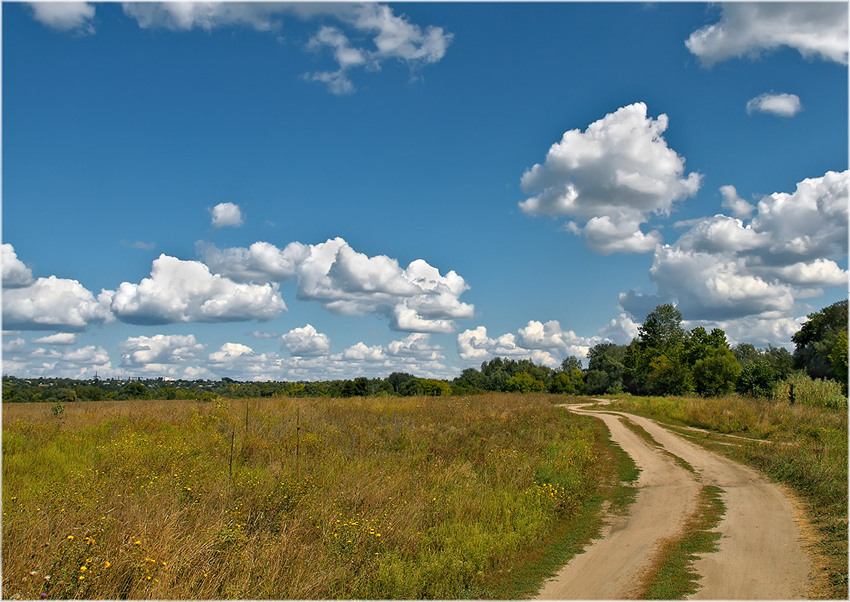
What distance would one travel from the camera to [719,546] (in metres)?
10.2

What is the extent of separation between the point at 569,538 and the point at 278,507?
5.99m

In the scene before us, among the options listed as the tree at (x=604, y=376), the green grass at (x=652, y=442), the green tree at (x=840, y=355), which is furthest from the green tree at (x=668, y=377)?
the green grass at (x=652, y=442)

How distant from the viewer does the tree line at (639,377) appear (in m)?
33.4

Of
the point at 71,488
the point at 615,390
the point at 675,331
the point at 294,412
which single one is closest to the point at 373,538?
the point at 71,488

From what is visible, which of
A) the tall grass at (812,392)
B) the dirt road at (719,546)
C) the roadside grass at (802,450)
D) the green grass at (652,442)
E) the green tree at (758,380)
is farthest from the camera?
the green tree at (758,380)

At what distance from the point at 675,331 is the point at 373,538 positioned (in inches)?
4109

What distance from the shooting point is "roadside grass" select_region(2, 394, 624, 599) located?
7102mm

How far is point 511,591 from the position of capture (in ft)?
28.0

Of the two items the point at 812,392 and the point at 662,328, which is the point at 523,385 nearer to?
the point at 662,328

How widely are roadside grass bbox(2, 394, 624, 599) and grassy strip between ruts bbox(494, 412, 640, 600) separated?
0.06 meters

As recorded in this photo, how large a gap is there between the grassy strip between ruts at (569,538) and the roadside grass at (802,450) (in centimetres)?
390

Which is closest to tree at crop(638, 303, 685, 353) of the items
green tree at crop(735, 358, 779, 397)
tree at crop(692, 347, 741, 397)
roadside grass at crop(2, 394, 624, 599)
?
tree at crop(692, 347, 741, 397)

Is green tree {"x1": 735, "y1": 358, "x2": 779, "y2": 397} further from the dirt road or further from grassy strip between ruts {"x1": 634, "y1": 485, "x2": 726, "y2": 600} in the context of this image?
grassy strip between ruts {"x1": 634, "y1": 485, "x2": 726, "y2": 600}

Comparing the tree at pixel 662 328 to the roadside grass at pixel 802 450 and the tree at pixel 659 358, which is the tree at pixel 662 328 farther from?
the roadside grass at pixel 802 450
